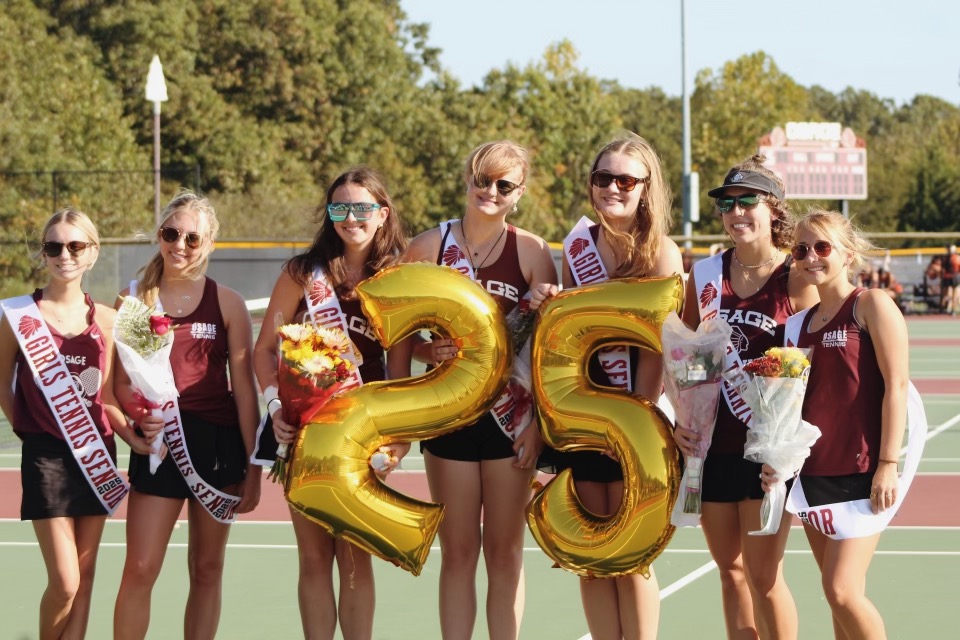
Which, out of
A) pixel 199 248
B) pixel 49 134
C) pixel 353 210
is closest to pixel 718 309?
pixel 353 210

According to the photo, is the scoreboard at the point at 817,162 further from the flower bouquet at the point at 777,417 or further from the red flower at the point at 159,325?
the red flower at the point at 159,325

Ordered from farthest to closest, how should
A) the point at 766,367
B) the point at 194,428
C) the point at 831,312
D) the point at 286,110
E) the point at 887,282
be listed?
the point at 286,110, the point at 887,282, the point at 194,428, the point at 831,312, the point at 766,367

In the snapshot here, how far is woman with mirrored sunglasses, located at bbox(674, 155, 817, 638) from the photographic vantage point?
4.75 m

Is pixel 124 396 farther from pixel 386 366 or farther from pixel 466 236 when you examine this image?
pixel 466 236

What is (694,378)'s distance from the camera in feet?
15.0

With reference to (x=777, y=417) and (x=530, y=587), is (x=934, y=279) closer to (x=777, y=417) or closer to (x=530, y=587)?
(x=530, y=587)

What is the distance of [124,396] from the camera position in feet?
16.4

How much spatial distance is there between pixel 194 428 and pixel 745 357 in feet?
6.41

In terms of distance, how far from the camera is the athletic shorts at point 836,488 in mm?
4598

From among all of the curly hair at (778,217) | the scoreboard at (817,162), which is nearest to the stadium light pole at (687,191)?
the scoreboard at (817,162)

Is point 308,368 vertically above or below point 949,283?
above

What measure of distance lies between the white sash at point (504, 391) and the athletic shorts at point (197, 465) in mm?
969

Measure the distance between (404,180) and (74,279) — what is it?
3349 centimetres

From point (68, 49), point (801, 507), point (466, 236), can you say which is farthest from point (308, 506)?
point (68, 49)
